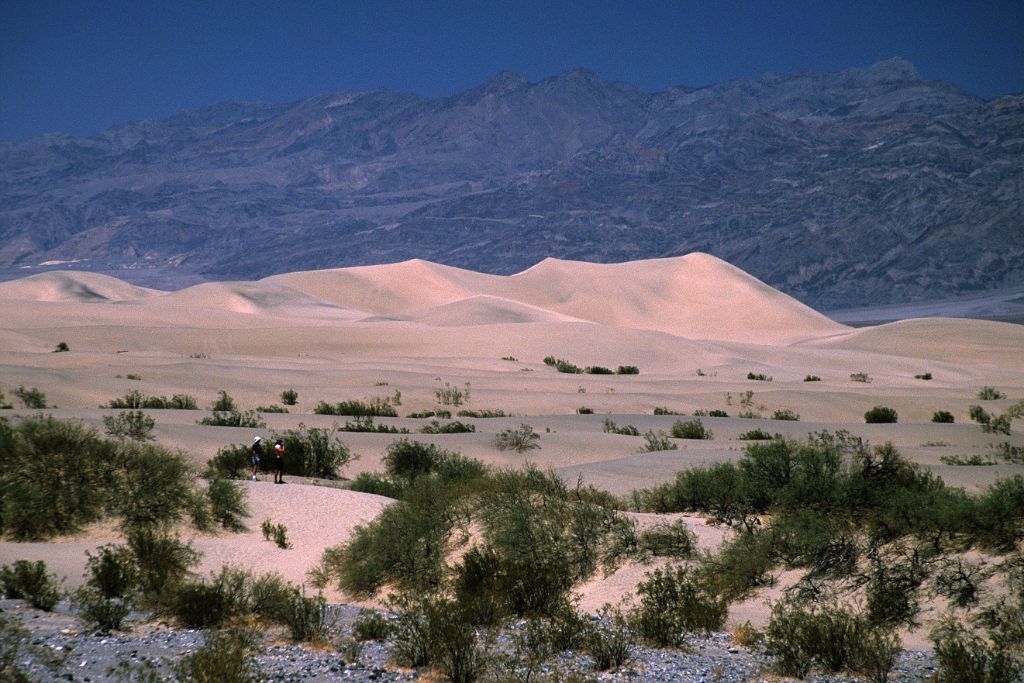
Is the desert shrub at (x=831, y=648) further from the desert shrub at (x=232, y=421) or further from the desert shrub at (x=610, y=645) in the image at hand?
the desert shrub at (x=232, y=421)

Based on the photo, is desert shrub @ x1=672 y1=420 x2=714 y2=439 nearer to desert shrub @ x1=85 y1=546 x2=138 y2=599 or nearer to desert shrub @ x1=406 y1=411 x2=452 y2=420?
desert shrub @ x1=406 y1=411 x2=452 y2=420

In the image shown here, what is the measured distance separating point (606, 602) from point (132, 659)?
4.38 m

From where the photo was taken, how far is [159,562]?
9672 millimetres

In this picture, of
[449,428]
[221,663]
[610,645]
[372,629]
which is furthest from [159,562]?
[449,428]

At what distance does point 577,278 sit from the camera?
321ft

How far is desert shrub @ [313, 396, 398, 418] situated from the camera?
2688cm

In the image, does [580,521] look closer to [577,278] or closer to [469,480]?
[469,480]

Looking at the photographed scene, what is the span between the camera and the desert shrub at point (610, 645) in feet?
25.7

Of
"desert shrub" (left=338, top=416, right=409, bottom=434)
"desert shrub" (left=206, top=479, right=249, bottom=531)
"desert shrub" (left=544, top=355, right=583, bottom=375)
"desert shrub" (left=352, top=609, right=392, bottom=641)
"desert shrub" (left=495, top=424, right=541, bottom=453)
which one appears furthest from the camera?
"desert shrub" (left=544, top=355, right=583, bottom=375)

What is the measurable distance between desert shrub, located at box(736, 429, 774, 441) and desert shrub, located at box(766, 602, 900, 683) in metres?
14.7

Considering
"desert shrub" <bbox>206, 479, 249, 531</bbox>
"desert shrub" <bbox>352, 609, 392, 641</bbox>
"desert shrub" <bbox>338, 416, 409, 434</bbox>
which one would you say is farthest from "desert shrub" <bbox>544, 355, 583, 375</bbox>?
"desert shrub" <bbox>352, 609, 392, 641</bbox>

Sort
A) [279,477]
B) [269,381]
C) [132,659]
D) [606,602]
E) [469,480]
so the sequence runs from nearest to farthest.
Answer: [132,659] < [606,602] < [469,480] < [279,477] < [269,381]

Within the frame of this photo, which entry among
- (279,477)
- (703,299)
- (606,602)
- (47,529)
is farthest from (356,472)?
(703,299)

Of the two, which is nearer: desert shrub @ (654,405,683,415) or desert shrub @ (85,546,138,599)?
desert shrub @ (85,546,138,599)
